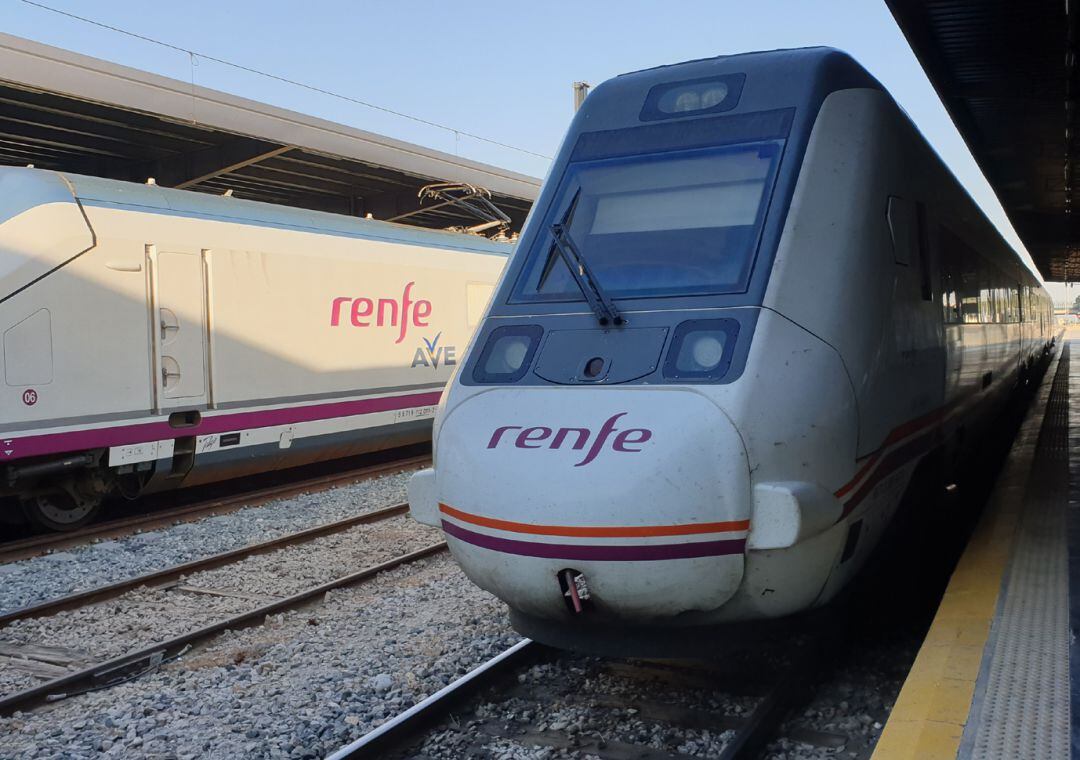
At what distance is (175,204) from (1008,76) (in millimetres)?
7802

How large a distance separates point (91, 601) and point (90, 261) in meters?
3.30

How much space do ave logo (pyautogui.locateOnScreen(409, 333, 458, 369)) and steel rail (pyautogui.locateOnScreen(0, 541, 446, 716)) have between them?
6.10 meters

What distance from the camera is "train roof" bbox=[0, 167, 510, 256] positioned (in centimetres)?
807

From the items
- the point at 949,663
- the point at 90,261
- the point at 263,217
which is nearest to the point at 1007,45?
the point at 949,663

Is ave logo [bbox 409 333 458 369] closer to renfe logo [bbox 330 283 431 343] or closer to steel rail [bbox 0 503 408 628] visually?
renfe logo [bbox 330 283 431 343]

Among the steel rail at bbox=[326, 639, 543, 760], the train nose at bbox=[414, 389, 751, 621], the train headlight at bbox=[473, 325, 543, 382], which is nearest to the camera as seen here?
the train nose at bbox=[414, 389, 751, 621]

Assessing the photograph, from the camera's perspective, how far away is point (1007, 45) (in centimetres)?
801

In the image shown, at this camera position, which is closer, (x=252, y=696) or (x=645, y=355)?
(x=645, y=355)

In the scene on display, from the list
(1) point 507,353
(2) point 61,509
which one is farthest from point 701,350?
(2) point 61,509

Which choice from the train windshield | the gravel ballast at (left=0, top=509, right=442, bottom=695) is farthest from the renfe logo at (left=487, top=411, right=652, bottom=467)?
the gravel ballast at (left=0, top=509, right=442, bottom=695)

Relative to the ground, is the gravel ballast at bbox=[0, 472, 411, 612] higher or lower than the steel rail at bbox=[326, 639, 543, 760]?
lower

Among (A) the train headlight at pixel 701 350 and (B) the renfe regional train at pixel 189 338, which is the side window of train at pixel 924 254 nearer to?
(A) the train headlight at pixel 701 350

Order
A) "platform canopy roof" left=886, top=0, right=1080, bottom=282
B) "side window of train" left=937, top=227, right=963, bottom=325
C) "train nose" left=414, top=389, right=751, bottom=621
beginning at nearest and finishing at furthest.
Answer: "train nose" left=414, top=389, right=751, bottom=621 < "side window of train" left=937, top=227, right=963, bottom=325 < "platform canopy roof" left=886, top=0, right=1080, bottom=282

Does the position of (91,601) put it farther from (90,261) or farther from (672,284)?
(672,284)
